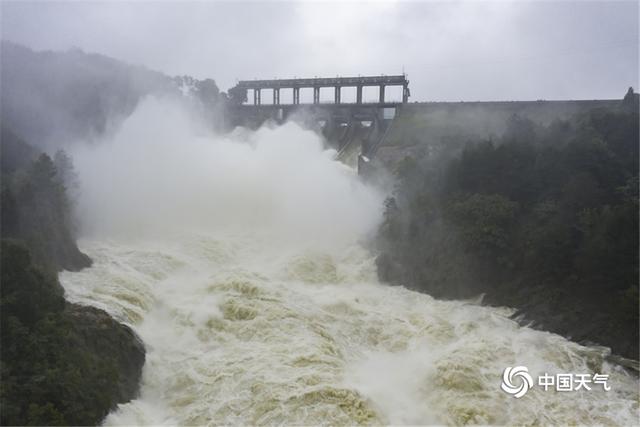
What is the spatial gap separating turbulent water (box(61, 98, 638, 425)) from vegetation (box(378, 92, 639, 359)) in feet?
3.43

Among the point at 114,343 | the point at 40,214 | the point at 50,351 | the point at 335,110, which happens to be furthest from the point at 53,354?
the point at 335,110

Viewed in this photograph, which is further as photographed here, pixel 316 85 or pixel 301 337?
pixel 316 85

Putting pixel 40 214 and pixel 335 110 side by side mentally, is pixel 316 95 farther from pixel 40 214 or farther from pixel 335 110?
pixel 40 214

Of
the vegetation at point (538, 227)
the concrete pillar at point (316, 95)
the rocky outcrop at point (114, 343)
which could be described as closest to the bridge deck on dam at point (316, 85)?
the concrete pillar at point (316, 95)

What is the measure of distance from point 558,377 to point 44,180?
18.3 meters

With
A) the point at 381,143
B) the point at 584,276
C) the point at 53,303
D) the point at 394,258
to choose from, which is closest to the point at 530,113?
the point at 381,143

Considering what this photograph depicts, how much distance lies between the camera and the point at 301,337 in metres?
16.0

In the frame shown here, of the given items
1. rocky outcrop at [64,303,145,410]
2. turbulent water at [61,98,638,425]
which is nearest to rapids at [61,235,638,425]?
turbulent water at [61,98,638,425]

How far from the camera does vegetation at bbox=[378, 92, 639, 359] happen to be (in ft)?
55.5

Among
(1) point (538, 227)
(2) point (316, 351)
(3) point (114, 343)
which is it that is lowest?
(2) point (316, 351)

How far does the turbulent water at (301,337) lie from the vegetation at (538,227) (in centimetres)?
104

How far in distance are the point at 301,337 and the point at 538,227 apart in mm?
9851

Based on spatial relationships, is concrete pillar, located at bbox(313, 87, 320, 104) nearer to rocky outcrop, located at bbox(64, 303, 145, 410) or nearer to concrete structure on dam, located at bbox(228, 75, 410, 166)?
concrete structure on dam, located at bbox(228, 75, 410, 166)

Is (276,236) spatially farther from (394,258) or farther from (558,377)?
(558,377)
